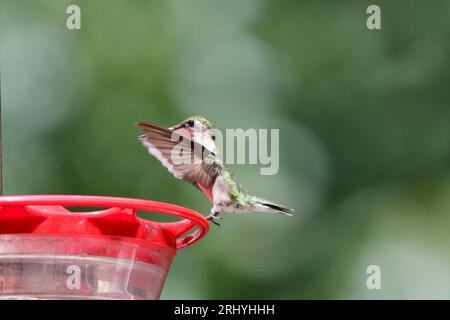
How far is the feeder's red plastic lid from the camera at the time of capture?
154 inches

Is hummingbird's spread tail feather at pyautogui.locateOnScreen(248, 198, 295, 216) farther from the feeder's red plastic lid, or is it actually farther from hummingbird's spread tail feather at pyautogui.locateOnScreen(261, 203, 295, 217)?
the feeder's red plastic lid

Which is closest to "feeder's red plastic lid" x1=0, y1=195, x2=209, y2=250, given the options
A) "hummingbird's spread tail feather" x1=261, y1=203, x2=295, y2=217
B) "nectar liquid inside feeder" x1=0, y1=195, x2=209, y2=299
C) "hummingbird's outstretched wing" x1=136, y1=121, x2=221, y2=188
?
"nectar liquid inside feeder" x1=0, y1=195, x2=209, y2=299

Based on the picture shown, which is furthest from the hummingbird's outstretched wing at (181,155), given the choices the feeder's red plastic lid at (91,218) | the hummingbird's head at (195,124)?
the feeder's red plastic lid at (91,218)

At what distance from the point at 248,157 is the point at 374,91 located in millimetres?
1360

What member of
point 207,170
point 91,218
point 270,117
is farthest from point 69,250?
point 270,117

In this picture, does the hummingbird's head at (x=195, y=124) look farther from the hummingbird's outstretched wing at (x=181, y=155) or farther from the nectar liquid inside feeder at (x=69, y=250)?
the nectar liquid inside feeder at (x=69, y=250)

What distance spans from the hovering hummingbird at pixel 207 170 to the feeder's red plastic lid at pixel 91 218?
97 centimetres

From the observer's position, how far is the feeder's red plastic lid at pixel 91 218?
12.9ft

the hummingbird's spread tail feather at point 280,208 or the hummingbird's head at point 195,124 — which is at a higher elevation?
the hummingbird's head at point 195,124

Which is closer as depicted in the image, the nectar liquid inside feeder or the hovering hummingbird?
the nectar liquid inside feeder

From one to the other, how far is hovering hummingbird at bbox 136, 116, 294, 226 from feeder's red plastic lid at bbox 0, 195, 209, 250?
0.97 meters

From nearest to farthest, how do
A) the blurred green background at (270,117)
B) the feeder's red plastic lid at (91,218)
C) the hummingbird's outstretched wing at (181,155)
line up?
1. the feeder's red plastic lid at (91,218)
2. the hummingbird's outstretched wing at (181,155)
3. the blurred green background at (270,117)

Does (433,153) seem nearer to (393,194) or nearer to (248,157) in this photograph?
(393,194)

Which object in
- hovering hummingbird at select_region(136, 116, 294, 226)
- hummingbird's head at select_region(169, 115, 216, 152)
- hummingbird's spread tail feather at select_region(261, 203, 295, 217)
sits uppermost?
hummingbird's head at select_region(169, 115, 216, 152)
